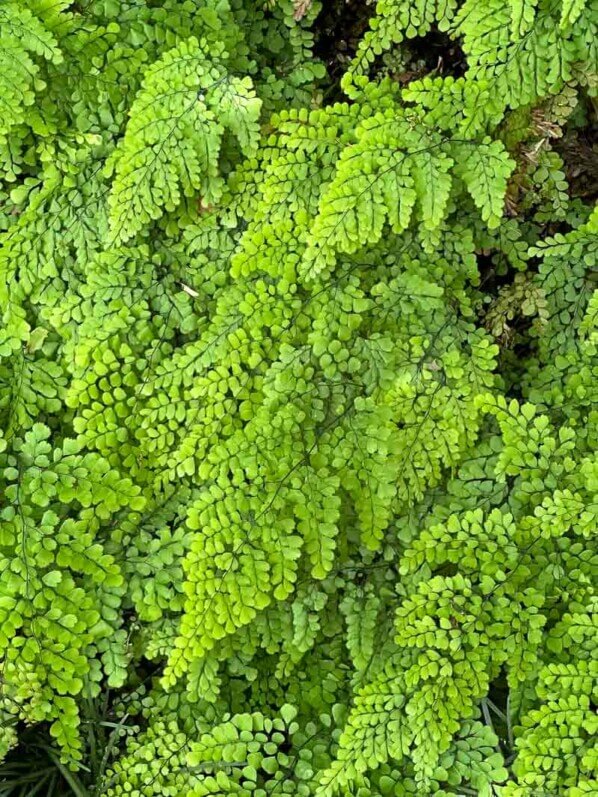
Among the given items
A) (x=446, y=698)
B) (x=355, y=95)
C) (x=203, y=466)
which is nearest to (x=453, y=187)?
(x=355, y=95)

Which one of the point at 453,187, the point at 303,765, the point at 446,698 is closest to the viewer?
the point at 446,698

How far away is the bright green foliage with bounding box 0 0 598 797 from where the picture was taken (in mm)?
2023

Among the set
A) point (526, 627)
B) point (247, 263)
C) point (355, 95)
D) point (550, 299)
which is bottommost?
point (526, 627)

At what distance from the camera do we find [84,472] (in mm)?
2232

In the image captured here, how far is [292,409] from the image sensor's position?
2135 mm

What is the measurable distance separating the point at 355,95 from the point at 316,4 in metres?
0.36

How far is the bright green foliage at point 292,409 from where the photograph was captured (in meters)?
2.02

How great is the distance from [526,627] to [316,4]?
187cm

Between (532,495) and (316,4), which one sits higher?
(316,4)

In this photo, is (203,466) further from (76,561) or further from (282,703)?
(282,703)

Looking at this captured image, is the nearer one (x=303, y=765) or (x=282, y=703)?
(x=303, y=765)

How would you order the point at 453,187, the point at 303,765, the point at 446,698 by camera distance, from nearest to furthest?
the point at 446,698, the point at 303,765, the point at 453,187

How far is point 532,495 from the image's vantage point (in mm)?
2107

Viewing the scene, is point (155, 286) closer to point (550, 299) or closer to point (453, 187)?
point (453, 187)
